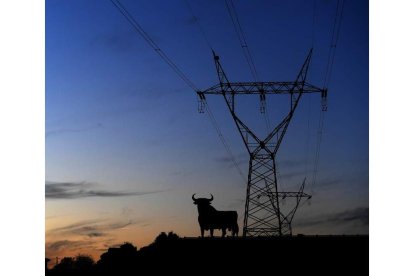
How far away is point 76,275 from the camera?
13586 mm

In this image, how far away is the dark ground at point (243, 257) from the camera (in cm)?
1172

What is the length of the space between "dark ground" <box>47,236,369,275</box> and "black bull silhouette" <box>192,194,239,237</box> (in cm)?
375

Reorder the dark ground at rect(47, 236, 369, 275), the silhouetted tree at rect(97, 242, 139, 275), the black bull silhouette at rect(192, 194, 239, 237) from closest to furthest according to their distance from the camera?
the dark ground at rect(47, 236, 369, 275) → the silhouetted tree at rect(97, 242, 139, 275) → the black bull silhouette at rect(192, 194, 239, 237)

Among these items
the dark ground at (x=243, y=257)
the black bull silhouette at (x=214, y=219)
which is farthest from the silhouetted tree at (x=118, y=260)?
the black bull silhouette at (x=214, y=219)

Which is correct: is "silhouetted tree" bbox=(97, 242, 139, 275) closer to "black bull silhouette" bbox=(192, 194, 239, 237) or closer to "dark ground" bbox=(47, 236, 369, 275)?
"dark ground" bbox=(47, 236, 369, 275)

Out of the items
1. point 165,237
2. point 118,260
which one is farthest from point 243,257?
point 165,237

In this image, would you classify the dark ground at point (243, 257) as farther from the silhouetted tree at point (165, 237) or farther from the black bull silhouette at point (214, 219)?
the black bull silhouette at point (214, 219)

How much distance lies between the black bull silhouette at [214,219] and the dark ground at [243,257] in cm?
375

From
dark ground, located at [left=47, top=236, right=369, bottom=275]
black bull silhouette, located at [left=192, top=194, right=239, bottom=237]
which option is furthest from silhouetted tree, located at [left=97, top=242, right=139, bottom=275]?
black bull silhouette, located at [left=192, top=194, right=239, bottom=237]

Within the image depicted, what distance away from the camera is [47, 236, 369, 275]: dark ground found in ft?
38.4

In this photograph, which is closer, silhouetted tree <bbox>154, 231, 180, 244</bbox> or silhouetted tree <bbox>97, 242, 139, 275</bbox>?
silhouetted tree <bbox>97, 242, 139, 275</bbox>
